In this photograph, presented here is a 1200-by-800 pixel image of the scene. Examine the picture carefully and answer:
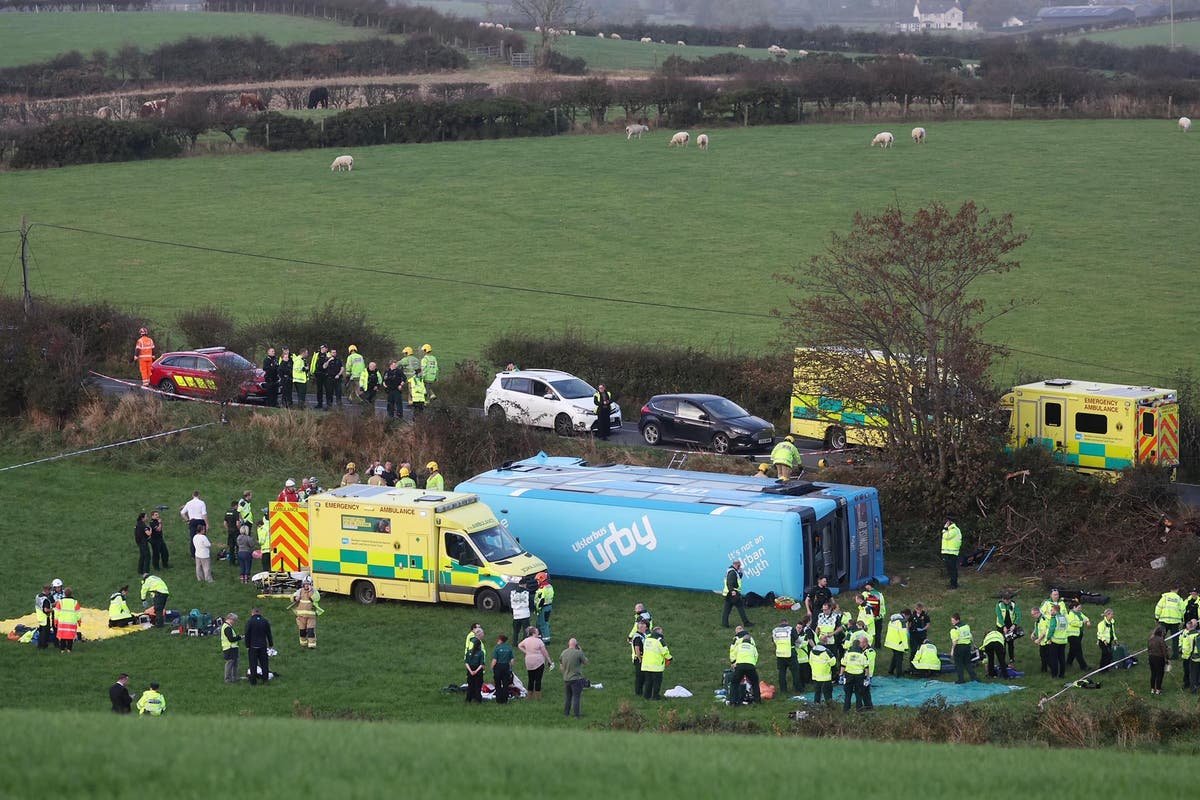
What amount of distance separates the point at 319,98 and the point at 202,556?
2756 inches

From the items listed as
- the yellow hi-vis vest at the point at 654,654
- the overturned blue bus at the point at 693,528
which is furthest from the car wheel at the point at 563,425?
the yellow hi-vis vest at the point at 654,654

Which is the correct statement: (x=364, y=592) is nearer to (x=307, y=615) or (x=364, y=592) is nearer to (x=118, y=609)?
(x=307, y=615)

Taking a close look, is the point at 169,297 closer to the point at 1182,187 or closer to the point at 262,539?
the point at 262,539

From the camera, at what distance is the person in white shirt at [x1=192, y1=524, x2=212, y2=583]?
97.2ft

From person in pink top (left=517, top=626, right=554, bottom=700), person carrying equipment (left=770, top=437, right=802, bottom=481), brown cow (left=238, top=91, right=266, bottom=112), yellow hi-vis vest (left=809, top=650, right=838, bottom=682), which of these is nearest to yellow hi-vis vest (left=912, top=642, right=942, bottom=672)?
yellow hi-vis vest (left=809, top=650, right=838, bottom=682)

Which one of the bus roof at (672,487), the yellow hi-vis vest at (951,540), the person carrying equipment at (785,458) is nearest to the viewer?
the bus roof at (672,487)

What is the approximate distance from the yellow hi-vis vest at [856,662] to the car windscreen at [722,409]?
1666cm

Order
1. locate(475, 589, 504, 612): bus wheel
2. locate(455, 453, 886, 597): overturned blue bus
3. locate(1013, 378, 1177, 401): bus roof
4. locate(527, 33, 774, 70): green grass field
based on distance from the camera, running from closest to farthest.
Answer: locate(475, 589, 504, 612): bus wheel
locate(455, 453, 886, 597): overturned blue bus
locate(1013, 378, 1177, 401): bus roof
locate(527, 33, 774, 70): green grass field

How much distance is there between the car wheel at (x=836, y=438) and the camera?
3838 centimetres

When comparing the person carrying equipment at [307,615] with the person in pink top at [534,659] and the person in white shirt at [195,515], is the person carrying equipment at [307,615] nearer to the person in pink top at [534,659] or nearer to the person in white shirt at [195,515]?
the person in pink top at [534,659]

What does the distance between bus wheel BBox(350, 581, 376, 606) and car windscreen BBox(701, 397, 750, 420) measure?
39.8ft

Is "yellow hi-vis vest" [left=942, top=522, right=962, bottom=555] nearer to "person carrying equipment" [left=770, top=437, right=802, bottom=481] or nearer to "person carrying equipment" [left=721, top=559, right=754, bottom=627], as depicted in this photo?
"person carrying equipment" [left=721, top=559, right=754, bottom=627]

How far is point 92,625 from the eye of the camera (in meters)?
26.8

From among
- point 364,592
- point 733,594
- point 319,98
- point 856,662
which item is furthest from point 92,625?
point 319,98
